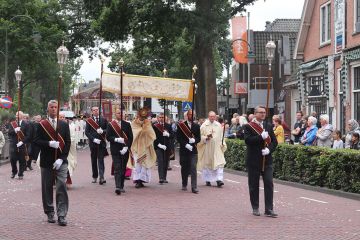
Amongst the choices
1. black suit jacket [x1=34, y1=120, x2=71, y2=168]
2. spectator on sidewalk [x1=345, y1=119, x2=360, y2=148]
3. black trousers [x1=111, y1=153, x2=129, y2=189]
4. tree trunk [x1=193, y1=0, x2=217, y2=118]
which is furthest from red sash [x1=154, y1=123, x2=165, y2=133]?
tree trunk [x1=193, y1=0, x2=217, y2=118]

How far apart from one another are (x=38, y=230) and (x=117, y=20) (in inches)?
847

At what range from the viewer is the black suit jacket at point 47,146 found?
33.4ft

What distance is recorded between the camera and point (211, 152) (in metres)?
16.3

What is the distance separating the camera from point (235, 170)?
20.8 meters

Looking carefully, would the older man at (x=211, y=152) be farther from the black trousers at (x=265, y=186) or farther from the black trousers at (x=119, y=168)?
the black trousers at (x=265, y=186)

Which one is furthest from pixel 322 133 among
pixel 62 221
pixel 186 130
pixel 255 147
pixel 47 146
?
pixel 62 221

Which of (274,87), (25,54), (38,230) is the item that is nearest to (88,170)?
(38,230)

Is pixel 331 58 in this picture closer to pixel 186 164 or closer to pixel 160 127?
pixel 160 127

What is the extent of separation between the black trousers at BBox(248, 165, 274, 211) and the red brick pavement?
9.9 inches

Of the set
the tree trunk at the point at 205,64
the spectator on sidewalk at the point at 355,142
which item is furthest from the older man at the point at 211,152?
the tree trunk at the point at 205,64

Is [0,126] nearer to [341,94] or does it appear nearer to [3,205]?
[341,94]

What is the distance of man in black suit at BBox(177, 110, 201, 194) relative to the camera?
1466 centimetres

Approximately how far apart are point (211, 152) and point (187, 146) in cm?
179

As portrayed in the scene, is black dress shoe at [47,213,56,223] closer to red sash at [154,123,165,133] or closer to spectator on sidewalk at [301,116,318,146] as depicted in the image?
red sash at [154,123,165,133]
